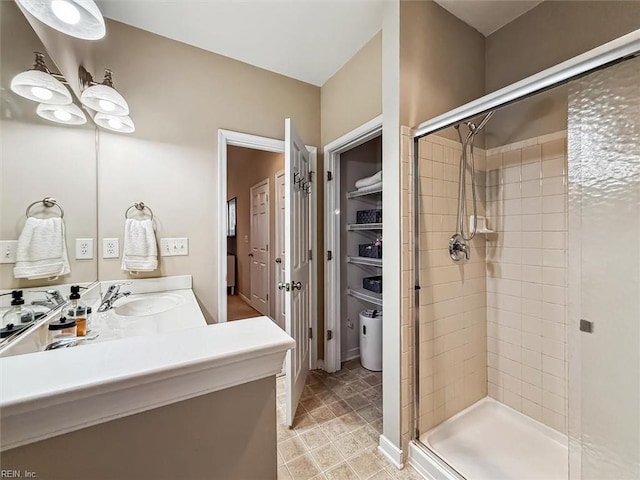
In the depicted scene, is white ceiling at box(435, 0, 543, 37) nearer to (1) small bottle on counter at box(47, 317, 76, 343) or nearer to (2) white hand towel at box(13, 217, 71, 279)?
(2) white hand towel at box(13, 217, 71, 279)

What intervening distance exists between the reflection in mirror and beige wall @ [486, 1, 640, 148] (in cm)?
242

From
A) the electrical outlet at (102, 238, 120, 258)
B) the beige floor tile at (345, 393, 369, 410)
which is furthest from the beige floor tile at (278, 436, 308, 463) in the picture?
the electrical outlet at (102, 238, 120, 258)

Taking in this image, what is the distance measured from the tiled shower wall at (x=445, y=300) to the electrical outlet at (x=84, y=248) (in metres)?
1.79

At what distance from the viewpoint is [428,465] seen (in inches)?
53.7

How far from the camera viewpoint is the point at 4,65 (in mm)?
783

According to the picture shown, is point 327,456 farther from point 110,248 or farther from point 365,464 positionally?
point 110,248

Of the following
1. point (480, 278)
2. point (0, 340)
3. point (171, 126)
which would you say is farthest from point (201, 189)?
point (480, 278)

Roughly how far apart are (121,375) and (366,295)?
205 centimetres

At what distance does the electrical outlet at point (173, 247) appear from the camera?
187cm

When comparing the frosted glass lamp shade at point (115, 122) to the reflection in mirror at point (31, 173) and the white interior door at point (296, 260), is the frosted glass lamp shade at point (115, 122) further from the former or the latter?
the white interior door at point (296, 260)

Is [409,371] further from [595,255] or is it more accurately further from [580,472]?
[595,255]

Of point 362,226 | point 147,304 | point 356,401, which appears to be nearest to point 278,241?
point 362,226

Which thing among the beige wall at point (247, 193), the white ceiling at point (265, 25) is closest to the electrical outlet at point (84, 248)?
the white ceiling at point (265, 25)

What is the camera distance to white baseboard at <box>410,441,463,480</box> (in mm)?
1300
